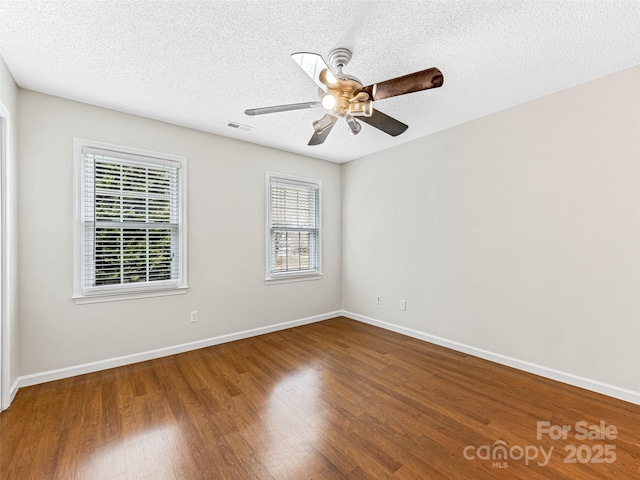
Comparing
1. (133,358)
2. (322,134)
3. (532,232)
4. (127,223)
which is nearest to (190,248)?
(127,223)

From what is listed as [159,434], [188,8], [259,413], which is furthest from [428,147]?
[159,434]

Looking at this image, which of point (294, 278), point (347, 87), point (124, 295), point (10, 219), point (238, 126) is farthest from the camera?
point (294, 278)

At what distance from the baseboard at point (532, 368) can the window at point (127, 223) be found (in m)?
2.99

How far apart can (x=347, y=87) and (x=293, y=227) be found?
2.66m

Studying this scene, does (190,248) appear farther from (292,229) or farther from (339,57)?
(339,57)

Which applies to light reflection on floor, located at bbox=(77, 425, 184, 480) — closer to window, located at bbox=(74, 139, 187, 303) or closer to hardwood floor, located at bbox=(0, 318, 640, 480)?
hardwood floor, located at bbox=(0, 318, 640, 480)

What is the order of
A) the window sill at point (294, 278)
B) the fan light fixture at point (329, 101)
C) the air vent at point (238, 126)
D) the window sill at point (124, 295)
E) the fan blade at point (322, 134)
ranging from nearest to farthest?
the fan light fixture at point (329, 101), the fan blade at point (322, 134), the window sill at point (124, 295), the air vent at point (238, 126), the window sill at point (294, 278)

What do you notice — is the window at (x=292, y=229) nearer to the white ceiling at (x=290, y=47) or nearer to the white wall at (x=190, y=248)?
the white wall at (x=190, y=248)

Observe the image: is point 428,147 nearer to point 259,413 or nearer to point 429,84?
point 429,84

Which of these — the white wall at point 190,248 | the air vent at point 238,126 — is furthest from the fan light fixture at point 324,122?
the white wall at point 190,248

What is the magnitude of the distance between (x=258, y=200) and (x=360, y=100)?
2295mm

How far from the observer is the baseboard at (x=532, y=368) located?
225cm

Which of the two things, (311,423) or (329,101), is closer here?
(329,101)

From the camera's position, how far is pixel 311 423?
6.55 feet
